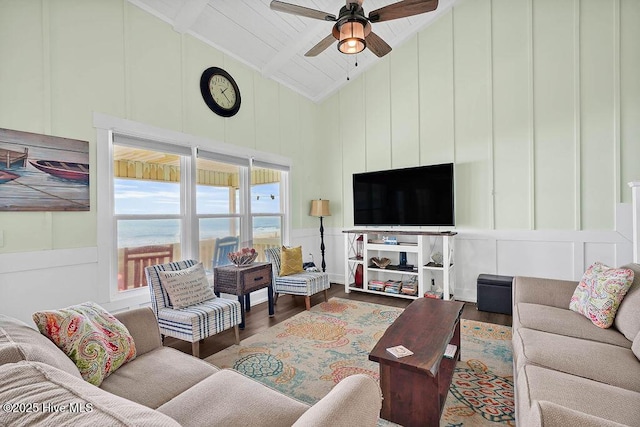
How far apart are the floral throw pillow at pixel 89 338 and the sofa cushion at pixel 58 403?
752mm

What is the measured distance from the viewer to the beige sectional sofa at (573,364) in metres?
1.13

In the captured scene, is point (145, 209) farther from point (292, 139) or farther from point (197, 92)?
point (292, 139)

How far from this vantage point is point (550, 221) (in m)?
3.59

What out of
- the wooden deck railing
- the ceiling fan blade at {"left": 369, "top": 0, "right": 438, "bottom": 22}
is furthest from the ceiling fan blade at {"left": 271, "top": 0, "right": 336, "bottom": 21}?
the wooden deck railing

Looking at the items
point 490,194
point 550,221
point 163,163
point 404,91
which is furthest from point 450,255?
point 163,163

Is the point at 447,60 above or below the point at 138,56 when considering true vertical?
above

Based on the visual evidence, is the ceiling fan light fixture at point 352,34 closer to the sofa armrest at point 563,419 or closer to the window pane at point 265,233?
the sofa armrest at point 563,419

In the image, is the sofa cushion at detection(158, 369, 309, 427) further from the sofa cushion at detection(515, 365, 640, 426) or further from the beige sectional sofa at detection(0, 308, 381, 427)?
the sofa cushion at detection(515, 365, 640, 426)

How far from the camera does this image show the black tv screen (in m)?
4.05

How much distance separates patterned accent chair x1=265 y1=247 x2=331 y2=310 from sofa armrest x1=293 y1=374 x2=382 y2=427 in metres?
2.67

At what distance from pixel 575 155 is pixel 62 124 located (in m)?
5.16

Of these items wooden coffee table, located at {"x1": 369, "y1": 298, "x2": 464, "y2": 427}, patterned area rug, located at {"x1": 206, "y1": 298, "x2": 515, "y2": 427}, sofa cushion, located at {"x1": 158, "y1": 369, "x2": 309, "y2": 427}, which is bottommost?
patterned area rug, located at {"x1": 206, "y1": 298, "x2": 515, "y2": 427}

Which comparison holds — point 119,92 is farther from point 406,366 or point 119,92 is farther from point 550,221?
point 550,221

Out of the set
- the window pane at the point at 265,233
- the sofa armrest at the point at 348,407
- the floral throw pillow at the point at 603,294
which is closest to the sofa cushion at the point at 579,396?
the sofa armrest at the point at 348,407
